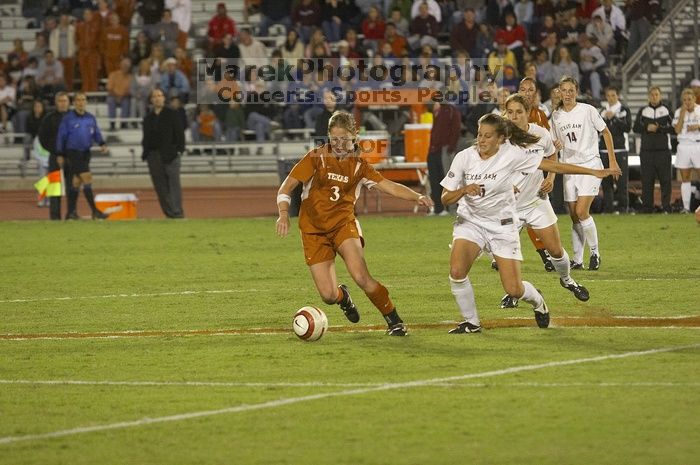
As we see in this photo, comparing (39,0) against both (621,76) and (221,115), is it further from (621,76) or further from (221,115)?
(621,76)

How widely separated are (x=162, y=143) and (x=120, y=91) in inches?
368

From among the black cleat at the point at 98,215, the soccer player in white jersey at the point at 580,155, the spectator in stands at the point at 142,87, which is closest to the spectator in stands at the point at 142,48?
the spectator in stands at the point at 142,87

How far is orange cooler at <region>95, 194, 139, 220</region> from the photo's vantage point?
84.2 feet

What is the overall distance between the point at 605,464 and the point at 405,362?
10.4ft

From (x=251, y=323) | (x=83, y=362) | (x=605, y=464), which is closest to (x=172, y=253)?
(x=251, y=323)

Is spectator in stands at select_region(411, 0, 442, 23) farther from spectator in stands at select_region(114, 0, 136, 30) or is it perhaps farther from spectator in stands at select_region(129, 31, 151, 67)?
spectator in stands at select_region(114, 0, 136, 30)

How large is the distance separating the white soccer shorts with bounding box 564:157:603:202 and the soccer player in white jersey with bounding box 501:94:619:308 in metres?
1.78

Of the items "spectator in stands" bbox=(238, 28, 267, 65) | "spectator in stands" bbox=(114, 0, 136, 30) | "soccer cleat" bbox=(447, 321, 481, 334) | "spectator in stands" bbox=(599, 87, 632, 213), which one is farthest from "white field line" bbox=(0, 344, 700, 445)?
"spectator in stands" bbox=(114, 0, 136, 30)

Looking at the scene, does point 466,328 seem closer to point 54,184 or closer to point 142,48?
point 54,184

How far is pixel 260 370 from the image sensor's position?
973 cm

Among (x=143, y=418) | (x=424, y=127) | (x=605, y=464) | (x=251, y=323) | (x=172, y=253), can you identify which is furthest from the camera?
(x=424, y=127)

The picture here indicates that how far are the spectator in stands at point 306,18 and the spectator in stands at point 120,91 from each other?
418cm

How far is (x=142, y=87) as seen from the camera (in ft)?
Answer: 108

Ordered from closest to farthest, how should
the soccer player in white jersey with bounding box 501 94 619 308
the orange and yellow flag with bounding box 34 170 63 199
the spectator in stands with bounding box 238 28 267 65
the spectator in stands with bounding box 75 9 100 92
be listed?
the soccer player in white jersey with bounding box 501 94 619 308
the orange and yellow flag with bounding box 34 170 63 199
the spectator in stands with bounding box 238 28 267 65
the spectator in stands with bounding box 75 9 100 92
